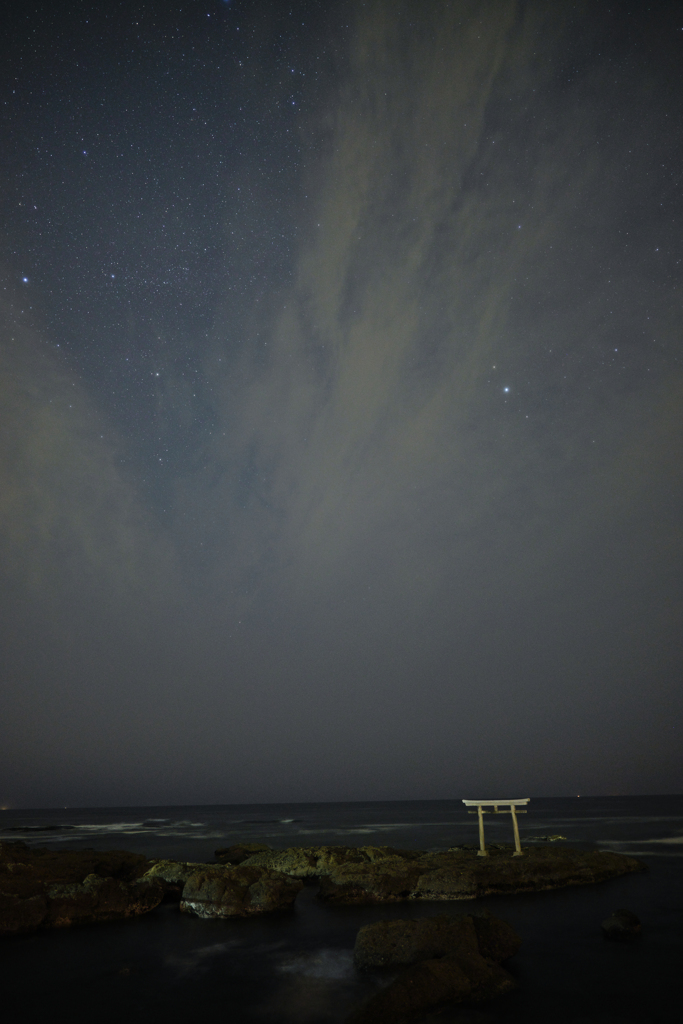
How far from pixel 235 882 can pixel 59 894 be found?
4801 mm

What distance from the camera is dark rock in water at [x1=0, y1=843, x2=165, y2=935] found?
14859 mm

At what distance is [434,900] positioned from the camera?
1708 centimetres

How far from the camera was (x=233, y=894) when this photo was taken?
16625 mm

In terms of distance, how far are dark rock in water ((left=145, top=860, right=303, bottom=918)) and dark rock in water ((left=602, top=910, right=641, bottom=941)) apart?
8.62 metres

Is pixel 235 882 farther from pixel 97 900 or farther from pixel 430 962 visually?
pixel 430 962

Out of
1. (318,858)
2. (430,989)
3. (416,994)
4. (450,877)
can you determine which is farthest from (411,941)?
(318,858)

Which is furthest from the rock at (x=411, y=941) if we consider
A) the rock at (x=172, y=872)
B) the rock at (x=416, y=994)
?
the rock at (x=172, y=872)

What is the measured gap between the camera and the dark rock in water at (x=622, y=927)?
45.7 ft

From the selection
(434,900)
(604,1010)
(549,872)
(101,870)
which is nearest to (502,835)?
(549,872)

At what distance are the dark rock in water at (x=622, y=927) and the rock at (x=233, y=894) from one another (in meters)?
8.62

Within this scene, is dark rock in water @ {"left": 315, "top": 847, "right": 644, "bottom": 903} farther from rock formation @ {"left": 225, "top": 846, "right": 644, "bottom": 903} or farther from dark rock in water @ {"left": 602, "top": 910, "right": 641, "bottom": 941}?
dark rock in water @ {"left": 602, "top": 910, "right": 641, "bottom": 941}

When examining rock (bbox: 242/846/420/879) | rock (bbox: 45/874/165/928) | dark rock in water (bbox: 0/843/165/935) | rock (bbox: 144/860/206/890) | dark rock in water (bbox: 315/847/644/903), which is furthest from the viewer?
rock (bbox: 242/846/420/879)

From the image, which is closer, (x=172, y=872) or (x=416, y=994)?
(x=416, y=994)

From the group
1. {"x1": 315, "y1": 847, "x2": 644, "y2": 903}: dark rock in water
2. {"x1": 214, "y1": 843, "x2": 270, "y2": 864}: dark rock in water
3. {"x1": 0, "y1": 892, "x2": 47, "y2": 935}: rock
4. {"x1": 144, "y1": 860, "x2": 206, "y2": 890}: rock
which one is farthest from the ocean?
{"x1": 214, "y1": 843, "x2": 270, "y2": 864}: dark rock in water
